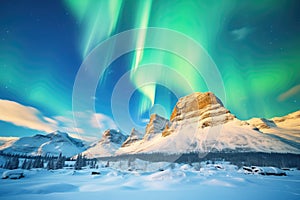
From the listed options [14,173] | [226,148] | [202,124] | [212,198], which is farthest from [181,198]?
[202,124]

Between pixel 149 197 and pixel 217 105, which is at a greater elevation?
pixel 217 105

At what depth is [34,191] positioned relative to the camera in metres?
12.2

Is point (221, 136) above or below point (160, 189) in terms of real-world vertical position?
above

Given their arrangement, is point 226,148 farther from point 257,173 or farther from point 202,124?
point 257,173

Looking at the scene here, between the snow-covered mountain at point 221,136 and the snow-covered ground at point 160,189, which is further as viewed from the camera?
the snow-covered mountain at point 221,136

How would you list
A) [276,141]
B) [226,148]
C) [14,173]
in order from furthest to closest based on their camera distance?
[226,148]
[276,141]
[14,173]

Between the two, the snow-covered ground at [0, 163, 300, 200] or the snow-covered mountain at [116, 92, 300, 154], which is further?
the snow-covered mountain at [116, 92, 300, 154]

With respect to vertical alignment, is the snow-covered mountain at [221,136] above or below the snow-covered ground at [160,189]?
above

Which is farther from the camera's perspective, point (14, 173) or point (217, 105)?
point (217, 105)

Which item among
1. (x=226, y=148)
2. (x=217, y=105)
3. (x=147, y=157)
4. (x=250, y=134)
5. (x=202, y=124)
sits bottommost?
(x=147, y=157)

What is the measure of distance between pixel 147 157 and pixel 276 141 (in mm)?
93515

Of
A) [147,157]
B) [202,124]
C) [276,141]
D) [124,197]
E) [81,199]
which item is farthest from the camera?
[202,124]

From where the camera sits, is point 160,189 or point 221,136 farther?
point 221,136

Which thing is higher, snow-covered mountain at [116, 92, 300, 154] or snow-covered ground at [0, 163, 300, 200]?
snow-covered mountain at [116, 92, 300, 154]
